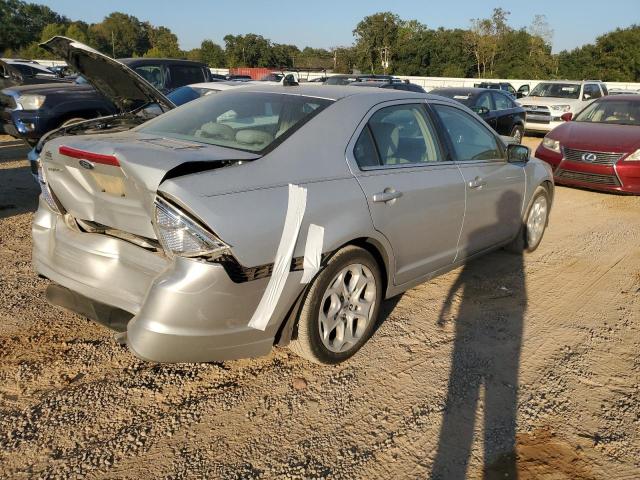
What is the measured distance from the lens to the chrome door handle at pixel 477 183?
4051 mm

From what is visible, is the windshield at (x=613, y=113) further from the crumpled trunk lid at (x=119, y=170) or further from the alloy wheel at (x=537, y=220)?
the crumpled trunk lid at (x=119, y=170)

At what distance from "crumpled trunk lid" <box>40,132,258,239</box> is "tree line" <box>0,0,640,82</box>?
52.1m

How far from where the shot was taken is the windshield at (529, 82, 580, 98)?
1667cm

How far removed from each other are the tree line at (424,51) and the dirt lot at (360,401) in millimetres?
50925

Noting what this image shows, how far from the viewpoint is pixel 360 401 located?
2912mm

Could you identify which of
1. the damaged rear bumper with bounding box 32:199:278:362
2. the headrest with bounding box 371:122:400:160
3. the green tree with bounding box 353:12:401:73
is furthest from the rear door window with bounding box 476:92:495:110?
the green tree with bounding box 353:12:401:73

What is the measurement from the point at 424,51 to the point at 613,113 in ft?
173

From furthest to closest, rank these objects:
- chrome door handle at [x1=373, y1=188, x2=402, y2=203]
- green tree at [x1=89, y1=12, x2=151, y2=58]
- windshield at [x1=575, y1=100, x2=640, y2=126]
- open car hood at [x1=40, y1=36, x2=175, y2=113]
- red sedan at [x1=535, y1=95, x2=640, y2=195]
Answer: green tree at [x1=89, y1=12, x2=151, y2=58], windshield at [x1=575, y1=100, x2=640, y2=126], red sedan at [x1=535, y1=95, x2=640, y2=195], open car hood at [x1=40, y1=36, x2=175, y2=113], chrome door handle at [x1=373, y1=188, x2=402, y2=203]

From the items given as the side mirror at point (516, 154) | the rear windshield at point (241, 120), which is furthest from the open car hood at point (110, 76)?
the side mirror at point (516, 154)

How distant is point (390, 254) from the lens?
3.36 m

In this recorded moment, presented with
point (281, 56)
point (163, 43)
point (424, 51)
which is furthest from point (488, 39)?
point (163, 43)

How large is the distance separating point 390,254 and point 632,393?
63.6 inches

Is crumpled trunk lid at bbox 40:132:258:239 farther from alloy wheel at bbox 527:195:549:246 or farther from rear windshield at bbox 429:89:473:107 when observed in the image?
rear windshield at bbox 429:89:473:107

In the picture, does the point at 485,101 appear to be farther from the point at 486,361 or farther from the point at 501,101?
the point at 486,361
